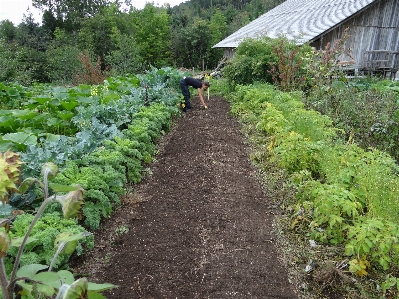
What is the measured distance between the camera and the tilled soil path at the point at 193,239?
9.68 feet

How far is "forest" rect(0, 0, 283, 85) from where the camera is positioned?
67.7 ft

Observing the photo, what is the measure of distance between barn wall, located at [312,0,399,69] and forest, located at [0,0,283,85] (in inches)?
459

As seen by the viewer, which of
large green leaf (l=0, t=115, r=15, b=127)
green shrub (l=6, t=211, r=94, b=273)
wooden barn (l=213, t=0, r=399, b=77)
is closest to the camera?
green shrub (l=6, t=211, r=94, b=273)

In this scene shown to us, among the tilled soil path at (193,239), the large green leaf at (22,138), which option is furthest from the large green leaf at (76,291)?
the large green leaf at (22,138)

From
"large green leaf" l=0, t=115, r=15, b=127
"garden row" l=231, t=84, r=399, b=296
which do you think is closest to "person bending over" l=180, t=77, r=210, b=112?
"garden row" l=231, t=84, r=399, b=296

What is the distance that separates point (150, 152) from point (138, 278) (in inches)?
128

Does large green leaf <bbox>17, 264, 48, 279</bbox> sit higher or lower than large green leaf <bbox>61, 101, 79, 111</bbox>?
higher

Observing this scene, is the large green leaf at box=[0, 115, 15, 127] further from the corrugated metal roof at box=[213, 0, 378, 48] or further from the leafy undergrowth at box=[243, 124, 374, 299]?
the corrugated metal roof at box=[213, 0, 378, 48]

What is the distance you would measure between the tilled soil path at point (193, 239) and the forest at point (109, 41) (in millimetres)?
12470

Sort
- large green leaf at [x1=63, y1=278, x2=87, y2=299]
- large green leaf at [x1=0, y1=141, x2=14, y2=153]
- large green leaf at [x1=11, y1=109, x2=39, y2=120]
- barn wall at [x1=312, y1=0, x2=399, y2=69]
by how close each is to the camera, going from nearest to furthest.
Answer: large green leaf at [x1=63, y1=278, x2=87, y2=299], large green leaf at [x1=0, y1=141, x2=14, y2=153], large green leaf at [x1=11, y1=109, x2=39, y2=120], barn wall at [x1=312, y1=0, x2=399, y2=69]

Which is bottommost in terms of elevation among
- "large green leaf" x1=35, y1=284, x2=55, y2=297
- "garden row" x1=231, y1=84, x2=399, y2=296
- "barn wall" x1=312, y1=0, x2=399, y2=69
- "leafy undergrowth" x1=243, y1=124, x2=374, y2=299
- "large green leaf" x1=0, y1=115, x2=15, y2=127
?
"leafy undergrowth" x1=243, y1=124, x2=374, y2=299

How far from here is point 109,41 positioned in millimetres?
27234

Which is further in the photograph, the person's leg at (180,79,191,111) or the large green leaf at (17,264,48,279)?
the person's leg at (180,79,191,111)

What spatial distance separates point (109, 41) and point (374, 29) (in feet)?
67.3
